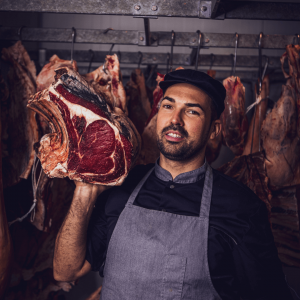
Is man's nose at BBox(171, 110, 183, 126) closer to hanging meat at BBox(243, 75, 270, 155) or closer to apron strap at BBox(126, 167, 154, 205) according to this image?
apron strap at BBox(126, 167, 154, 205)

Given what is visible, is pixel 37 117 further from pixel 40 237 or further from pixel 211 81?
pixel 211 81

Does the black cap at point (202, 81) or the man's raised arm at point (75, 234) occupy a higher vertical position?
the black cap at point (202, 81)

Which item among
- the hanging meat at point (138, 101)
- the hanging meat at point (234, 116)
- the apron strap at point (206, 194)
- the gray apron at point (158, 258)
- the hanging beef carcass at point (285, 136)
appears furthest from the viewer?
the hanging meat at point (138, 101)

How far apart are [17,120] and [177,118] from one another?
3.53 feet

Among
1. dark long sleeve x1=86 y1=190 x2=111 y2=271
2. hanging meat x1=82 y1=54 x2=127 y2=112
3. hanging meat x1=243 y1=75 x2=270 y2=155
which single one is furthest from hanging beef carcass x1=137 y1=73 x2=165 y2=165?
hanging meat x1=243 y1=75 x2=270 y2=155

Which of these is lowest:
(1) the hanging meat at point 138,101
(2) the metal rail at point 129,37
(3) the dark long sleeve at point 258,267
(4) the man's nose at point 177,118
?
(3) the dark long sleeve at point 258,267

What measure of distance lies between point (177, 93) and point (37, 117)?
3.04ft

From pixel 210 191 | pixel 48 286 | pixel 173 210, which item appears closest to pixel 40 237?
pixel 48 286

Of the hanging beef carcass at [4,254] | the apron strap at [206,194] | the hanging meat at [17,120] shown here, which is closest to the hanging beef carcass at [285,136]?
the apron strap at [206,194]

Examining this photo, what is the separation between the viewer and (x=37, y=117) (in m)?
1.82

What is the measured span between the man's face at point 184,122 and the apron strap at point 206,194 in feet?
0.44

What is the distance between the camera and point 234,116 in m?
2.19

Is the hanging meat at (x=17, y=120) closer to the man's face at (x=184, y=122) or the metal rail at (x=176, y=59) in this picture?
the metal rail at (x=176, y=59)

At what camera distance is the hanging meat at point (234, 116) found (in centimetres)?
213
